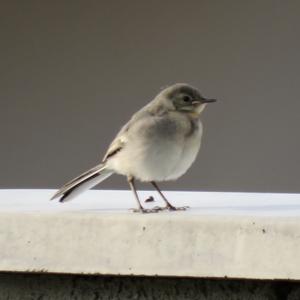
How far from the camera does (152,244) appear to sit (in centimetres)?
224

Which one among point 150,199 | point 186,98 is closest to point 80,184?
point 150,199

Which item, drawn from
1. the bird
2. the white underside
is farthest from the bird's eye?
the white underside

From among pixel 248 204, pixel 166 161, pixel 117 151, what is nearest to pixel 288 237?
pixel 248 204

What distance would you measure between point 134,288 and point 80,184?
113cm

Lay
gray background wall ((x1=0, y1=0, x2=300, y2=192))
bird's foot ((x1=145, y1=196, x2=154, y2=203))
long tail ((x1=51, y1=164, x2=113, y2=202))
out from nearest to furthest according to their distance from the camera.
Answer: long tail ((x1=51, y1=164, x2=113, y2=202)) → bird's foot ((x1=145, y1=196, x2=154, y2=203)) → gray background wall ((x1=0, y1=0, x2=300, y2=192))

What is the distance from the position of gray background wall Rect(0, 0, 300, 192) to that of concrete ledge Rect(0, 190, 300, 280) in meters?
4.09

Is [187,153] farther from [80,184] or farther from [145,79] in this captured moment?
[145,79]

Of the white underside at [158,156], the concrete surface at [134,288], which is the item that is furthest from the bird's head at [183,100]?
the concrete surface at [134,288]

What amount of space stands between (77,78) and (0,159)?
78 centimetres

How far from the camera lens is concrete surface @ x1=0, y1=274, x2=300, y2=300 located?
223 centimetres

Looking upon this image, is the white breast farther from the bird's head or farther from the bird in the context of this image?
the bird's head

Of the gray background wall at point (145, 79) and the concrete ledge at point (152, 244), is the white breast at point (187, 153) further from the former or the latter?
the gray background wall at point (145, 79)

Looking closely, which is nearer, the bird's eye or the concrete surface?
the concrete surface

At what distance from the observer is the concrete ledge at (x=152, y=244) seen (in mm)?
2170
